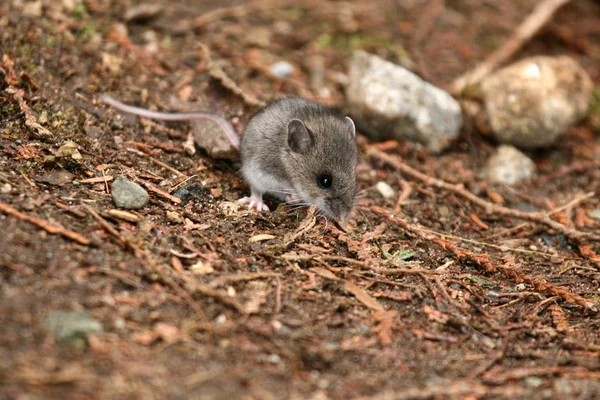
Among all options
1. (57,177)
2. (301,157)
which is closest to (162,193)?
(57,177)

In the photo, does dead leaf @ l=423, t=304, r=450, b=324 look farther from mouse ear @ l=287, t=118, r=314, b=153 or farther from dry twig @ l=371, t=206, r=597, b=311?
mouse ear @ l=287, t=118, r=314, b=153

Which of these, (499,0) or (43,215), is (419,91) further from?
(43,215)

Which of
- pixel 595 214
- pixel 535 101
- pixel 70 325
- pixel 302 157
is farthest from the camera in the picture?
pixel 535 101

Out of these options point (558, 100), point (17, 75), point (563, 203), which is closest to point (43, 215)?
point (17, 75)

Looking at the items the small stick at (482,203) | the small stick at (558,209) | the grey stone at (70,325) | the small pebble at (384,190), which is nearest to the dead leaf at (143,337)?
the grey stone at (70,325)

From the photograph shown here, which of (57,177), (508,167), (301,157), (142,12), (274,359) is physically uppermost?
(142,12)

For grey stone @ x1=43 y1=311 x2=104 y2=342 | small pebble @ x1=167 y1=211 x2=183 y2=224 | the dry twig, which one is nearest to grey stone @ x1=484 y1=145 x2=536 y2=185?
the dry twig

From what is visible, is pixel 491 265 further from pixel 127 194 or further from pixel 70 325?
pixel 70 325

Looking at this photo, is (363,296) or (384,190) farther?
(384,190)
